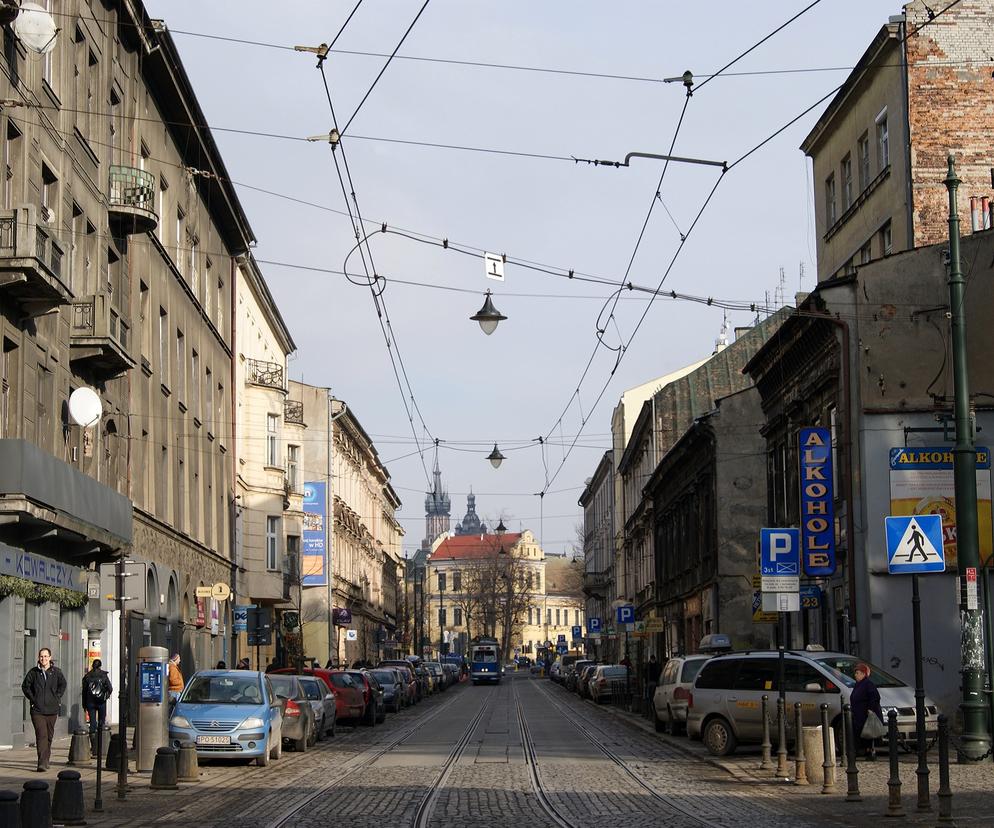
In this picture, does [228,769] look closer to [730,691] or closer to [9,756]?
[9,756]

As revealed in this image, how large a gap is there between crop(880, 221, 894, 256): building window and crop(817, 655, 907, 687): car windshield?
14044 millimetres

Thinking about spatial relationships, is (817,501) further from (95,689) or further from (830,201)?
(95,689)

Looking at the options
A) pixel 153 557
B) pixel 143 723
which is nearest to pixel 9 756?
pixel 143 723

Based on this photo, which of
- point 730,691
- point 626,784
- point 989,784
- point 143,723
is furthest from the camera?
point 730,691

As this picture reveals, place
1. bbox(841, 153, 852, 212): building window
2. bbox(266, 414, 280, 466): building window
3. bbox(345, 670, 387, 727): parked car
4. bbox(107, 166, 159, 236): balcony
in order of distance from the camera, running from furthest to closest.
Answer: bbox(266, 414, 280, 466): building window, bbox(841, 153, 852, 212): building window, bbox(345, 670, 387, 727): parked car, bbox(107, 166, 159, 236): balcony

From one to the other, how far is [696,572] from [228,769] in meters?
32.9

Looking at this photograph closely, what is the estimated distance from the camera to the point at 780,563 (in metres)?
22.7

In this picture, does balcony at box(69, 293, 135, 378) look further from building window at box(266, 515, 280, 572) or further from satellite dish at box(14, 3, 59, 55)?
building window at box(266, 515, 280, 572)

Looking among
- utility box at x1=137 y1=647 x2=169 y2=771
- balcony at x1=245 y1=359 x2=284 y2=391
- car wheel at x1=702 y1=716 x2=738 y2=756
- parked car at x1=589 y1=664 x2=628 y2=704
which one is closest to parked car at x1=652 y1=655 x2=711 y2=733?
car wheel at x1=702 y1=716 x2=738 y2=756

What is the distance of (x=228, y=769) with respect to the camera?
75.6ft

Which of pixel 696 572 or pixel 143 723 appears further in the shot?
pixel 696 572

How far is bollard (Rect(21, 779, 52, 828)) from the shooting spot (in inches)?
470

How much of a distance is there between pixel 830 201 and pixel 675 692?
684 inches

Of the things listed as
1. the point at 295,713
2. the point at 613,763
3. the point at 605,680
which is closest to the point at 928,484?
the point at 613,763
